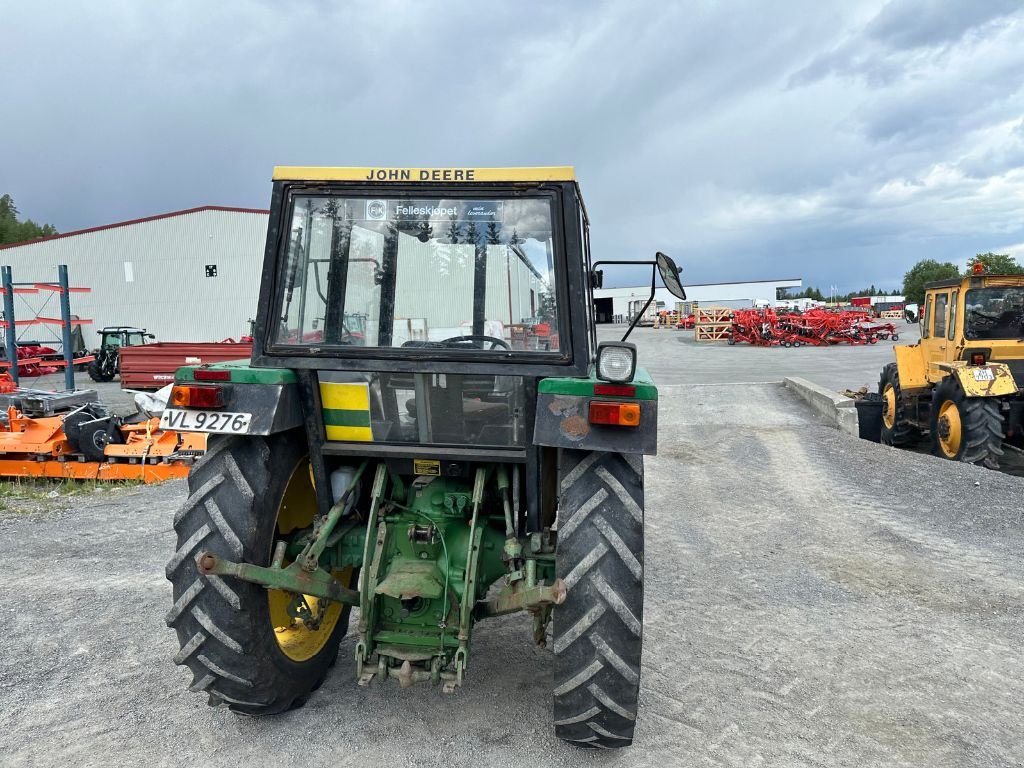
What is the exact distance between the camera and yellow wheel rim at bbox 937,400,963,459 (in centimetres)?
859

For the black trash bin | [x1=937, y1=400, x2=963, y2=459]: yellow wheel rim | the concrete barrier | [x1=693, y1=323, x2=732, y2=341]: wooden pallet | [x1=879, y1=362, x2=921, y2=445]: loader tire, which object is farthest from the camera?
[x1=693, y1=323, x2=732, y2=341]: wooden pallet

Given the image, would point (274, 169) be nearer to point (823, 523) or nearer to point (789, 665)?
point (789, 665)

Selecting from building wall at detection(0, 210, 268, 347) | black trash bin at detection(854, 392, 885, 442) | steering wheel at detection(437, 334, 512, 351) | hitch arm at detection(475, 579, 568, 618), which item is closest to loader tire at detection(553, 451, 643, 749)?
hitch arm at detection(475, 579, 568, 618)

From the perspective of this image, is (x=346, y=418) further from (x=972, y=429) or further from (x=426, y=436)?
(x=972, y=429)

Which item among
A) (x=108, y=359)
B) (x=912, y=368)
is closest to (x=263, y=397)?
(x=912, y=368)

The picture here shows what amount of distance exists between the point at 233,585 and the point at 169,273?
31505mm

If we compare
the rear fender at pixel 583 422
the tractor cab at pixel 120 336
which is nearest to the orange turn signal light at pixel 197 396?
the rear fender at pixel 583 422

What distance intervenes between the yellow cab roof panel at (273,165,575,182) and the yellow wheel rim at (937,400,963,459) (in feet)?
25.9

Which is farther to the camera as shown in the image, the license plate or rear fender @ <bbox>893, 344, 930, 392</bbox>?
rear fender @ <bbox>893, 344, 930, 392</bbox>

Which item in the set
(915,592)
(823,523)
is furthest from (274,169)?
(823,523)

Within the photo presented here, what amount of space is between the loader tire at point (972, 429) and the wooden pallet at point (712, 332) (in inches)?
993

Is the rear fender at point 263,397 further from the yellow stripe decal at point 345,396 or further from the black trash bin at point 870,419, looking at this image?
the black trash bin at point 870,419

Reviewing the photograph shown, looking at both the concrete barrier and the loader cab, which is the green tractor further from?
the concrete barrier

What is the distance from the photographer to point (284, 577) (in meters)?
2.78
